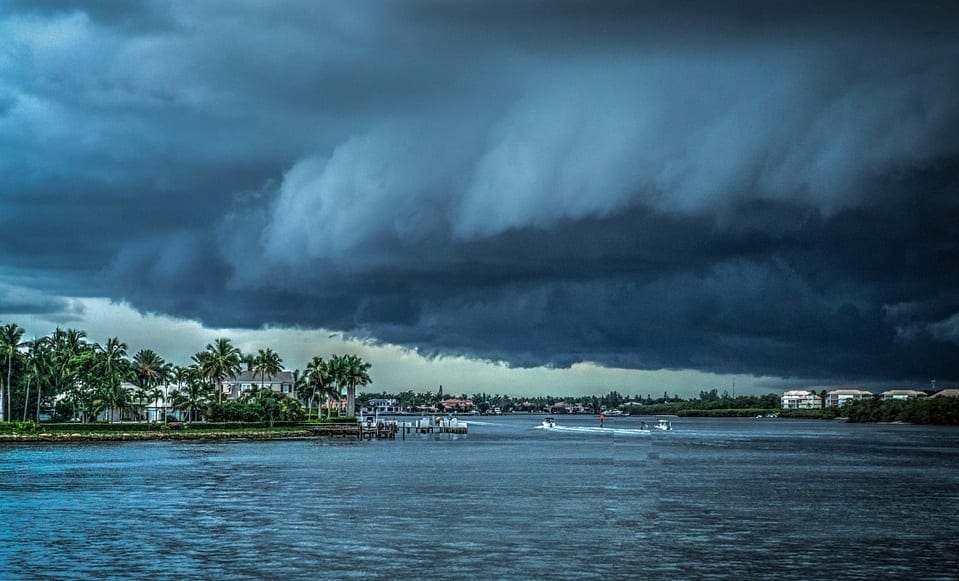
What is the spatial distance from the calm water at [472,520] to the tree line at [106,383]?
196 ft

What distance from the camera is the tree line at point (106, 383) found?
504 feet

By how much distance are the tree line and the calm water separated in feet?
196

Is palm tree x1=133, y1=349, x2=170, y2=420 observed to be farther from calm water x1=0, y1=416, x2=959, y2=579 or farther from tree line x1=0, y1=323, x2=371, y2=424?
calm water x1=0, y1=416, x2=959, y2=579

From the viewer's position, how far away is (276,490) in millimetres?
67062

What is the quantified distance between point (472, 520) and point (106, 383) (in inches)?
5080

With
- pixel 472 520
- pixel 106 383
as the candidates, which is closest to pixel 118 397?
pixel 106 383

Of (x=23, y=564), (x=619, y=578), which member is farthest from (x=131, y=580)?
(x=619, y=578)

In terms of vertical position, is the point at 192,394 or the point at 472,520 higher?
the point at 192,394

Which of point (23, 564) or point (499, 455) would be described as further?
point (499, 455)

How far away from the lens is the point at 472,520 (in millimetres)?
51281

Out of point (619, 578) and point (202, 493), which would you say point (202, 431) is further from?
point (619, 578)

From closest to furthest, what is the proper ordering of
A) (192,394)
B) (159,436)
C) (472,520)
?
(472,520) → (159,436) → (192,394)

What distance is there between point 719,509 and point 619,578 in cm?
2352

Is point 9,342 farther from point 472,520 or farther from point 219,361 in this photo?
point 472,520
